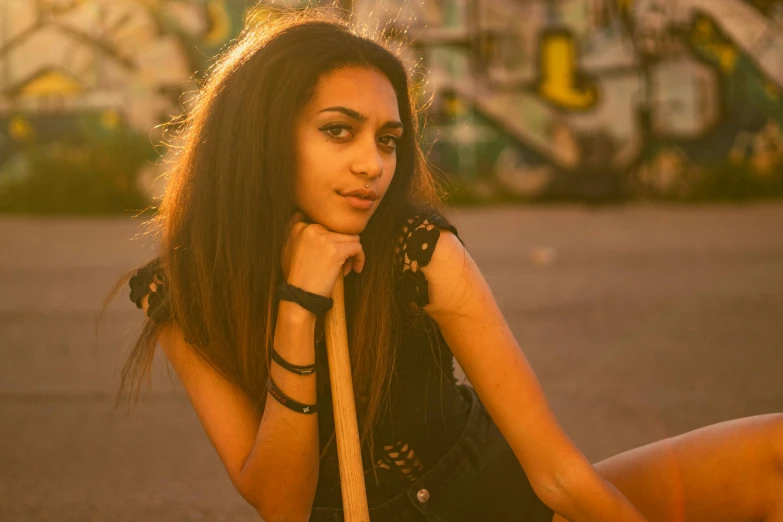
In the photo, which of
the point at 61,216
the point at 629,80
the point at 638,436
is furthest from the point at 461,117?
the point at 638,436

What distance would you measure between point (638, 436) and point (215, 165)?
2.58 meters

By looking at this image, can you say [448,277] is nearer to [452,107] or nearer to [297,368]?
[297,368]

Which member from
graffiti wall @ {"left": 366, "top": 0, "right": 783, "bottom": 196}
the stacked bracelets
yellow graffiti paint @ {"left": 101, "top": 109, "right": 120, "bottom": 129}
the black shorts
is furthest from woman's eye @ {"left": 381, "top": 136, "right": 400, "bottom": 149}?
yellow graffiti paint @ {"left": 101, "top": 109, "right": 120, "bottom": 129}

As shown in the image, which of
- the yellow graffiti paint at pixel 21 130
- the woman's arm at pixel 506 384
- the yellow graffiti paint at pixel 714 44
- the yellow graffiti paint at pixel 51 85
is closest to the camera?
the woman's arm at pixel 506 384

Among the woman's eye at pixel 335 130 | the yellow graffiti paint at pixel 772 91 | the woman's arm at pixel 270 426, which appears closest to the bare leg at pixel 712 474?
the woman's arm at pixel 270 426

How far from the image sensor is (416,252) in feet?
7.07

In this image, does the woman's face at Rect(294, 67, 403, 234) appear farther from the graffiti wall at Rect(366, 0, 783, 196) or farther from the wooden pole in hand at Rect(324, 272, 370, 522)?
the graffiti wall at Rect(366, 0, 783, 196)

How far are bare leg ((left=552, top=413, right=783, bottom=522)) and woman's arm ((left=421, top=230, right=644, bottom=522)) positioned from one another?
→ 9.9 inches

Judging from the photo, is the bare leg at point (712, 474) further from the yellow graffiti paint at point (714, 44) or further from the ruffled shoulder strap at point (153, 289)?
the yellow graffiti paint at point (714, 44)

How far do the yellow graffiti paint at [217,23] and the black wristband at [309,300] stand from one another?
12.1m

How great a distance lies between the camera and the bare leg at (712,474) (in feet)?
7.39

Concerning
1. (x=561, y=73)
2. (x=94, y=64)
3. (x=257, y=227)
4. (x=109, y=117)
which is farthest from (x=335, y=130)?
(x=94, y=64)

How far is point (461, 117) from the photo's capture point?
45.0 ft

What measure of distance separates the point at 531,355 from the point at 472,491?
10.6 feet
